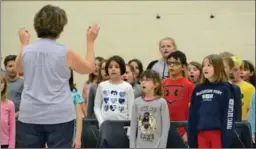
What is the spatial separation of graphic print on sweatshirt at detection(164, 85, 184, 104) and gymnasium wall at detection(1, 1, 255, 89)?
3.85 meters

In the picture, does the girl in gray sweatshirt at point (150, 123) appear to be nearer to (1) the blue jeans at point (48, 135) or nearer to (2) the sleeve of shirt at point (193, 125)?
(2) the sleeve of shirt at point (193, 125)

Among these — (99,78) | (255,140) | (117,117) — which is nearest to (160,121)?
(117,117)

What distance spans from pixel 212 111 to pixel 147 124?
739 mm

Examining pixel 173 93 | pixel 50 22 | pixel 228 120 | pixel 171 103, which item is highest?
pixel 50 22

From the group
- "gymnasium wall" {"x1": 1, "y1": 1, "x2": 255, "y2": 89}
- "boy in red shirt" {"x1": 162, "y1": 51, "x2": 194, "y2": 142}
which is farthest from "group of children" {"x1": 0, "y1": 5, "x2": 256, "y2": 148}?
"gymnasium wall" {"x1": 1, "y1": 1, "x2": 255, "y2": 89}

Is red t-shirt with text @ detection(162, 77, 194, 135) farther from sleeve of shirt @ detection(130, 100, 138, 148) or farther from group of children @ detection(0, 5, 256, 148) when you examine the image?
sleeve of shirt @ detection(130, 100, 138, 148)

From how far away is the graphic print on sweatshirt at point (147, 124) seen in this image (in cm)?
558

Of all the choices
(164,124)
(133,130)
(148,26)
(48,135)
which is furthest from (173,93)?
(148,26)

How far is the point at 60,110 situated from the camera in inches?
136

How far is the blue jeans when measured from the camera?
11.3 ft

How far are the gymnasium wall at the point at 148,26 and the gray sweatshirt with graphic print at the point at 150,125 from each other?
4261 millimetres

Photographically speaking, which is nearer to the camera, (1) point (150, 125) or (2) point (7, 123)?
(2) point (7, 123)

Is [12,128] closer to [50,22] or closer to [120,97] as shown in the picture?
[120,97]

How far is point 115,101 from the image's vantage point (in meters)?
6.11
